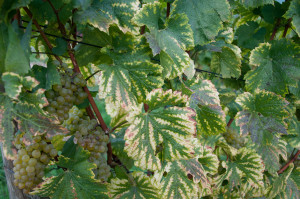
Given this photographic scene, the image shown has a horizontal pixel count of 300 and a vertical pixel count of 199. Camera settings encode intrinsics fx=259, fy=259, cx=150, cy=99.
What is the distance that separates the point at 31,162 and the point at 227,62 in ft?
3.05

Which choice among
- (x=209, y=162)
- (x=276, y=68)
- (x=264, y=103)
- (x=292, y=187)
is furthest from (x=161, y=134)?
Answer: (x=292, y=187)

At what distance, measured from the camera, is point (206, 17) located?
94 centimetres

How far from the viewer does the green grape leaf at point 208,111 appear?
3.03ft

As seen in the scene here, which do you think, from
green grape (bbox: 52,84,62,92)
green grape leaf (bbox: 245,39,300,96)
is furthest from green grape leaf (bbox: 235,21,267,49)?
green grape (bbox: 52,84,62,92)

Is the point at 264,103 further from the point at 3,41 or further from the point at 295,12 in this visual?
→ the point at 3,41

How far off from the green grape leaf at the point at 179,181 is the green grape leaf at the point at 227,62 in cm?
53

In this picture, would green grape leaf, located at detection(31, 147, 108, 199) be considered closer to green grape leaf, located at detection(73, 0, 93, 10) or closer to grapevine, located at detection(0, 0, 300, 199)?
grapevine, located at detection(0, 0, 300, 199)

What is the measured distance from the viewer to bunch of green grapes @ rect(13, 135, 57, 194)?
2.35ft

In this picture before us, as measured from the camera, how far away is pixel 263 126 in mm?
1154

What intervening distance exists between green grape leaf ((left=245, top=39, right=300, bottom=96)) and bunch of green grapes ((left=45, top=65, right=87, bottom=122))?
2.65 ft

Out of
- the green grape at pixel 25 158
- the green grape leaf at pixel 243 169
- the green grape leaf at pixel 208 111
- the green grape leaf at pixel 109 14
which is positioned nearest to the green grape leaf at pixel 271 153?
the green grape leaf at pixel 243 169

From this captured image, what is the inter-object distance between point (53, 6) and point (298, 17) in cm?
102

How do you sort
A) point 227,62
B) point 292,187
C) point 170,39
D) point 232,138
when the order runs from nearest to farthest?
point 170,39 → point 227,62 → point 232,138 → point 292,187

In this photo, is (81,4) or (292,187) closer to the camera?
(81,4)
